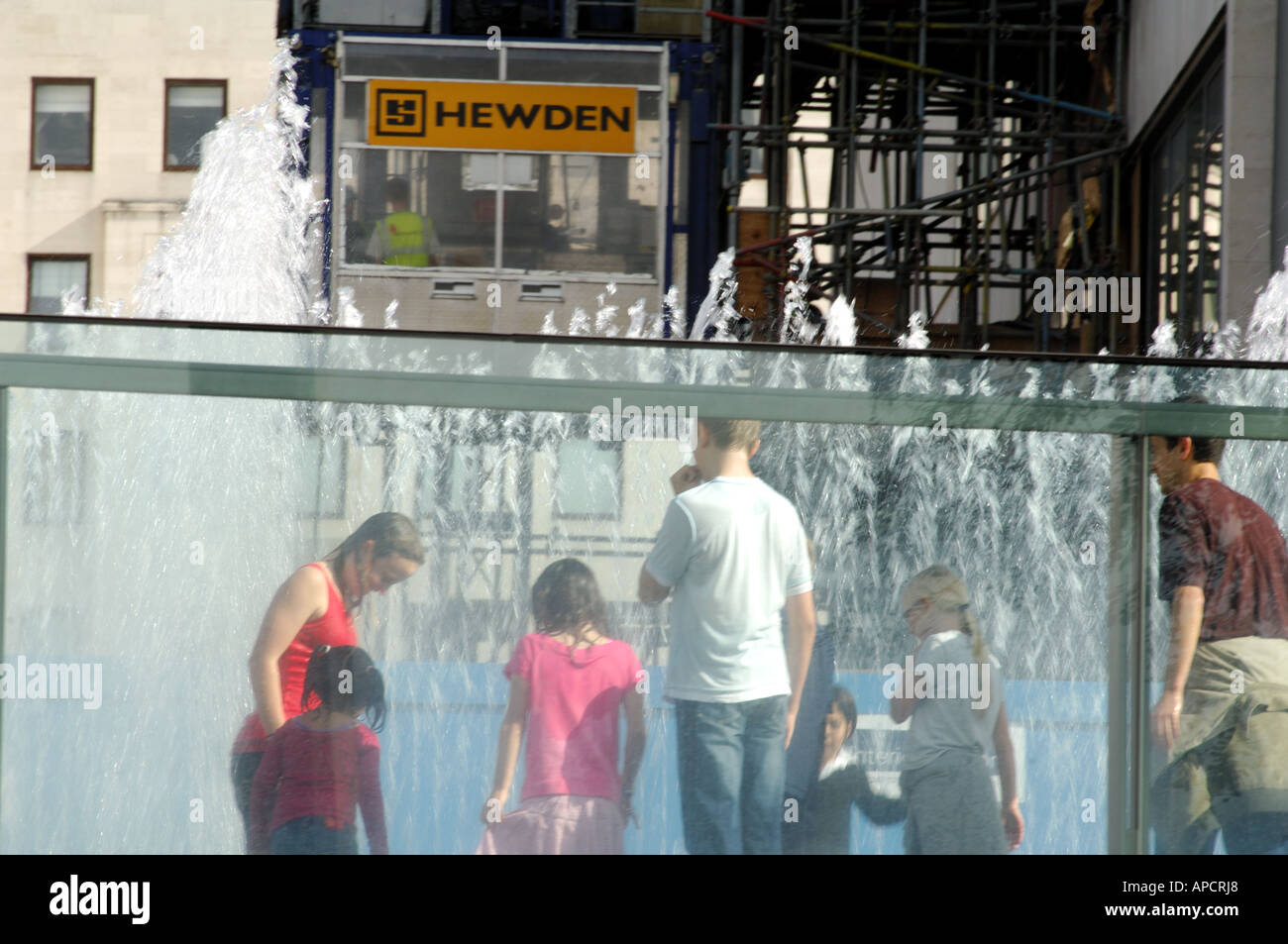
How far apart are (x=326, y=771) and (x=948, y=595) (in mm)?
1513

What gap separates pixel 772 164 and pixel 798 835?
1390cm

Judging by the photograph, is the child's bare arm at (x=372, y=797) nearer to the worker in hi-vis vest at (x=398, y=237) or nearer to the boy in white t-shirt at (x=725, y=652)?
the boy in white t-shirt at (x=725, y=652)

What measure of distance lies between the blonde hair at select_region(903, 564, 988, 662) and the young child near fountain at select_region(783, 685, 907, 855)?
30 centimetres

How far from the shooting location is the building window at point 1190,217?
1195 centimetres

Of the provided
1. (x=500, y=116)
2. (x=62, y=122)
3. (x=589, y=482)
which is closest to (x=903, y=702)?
(x=589, y=482)

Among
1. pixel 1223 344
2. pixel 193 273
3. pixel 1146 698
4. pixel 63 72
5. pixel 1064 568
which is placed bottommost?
pixel 1146 698

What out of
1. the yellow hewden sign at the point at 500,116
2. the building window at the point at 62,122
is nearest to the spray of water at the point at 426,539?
the yellow hewden sign at the point at 500,116

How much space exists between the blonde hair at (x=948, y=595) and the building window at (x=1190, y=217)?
8.66 m

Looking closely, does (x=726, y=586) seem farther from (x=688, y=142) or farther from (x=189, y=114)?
(x=189, y=114)

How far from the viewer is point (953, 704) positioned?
3615mm
